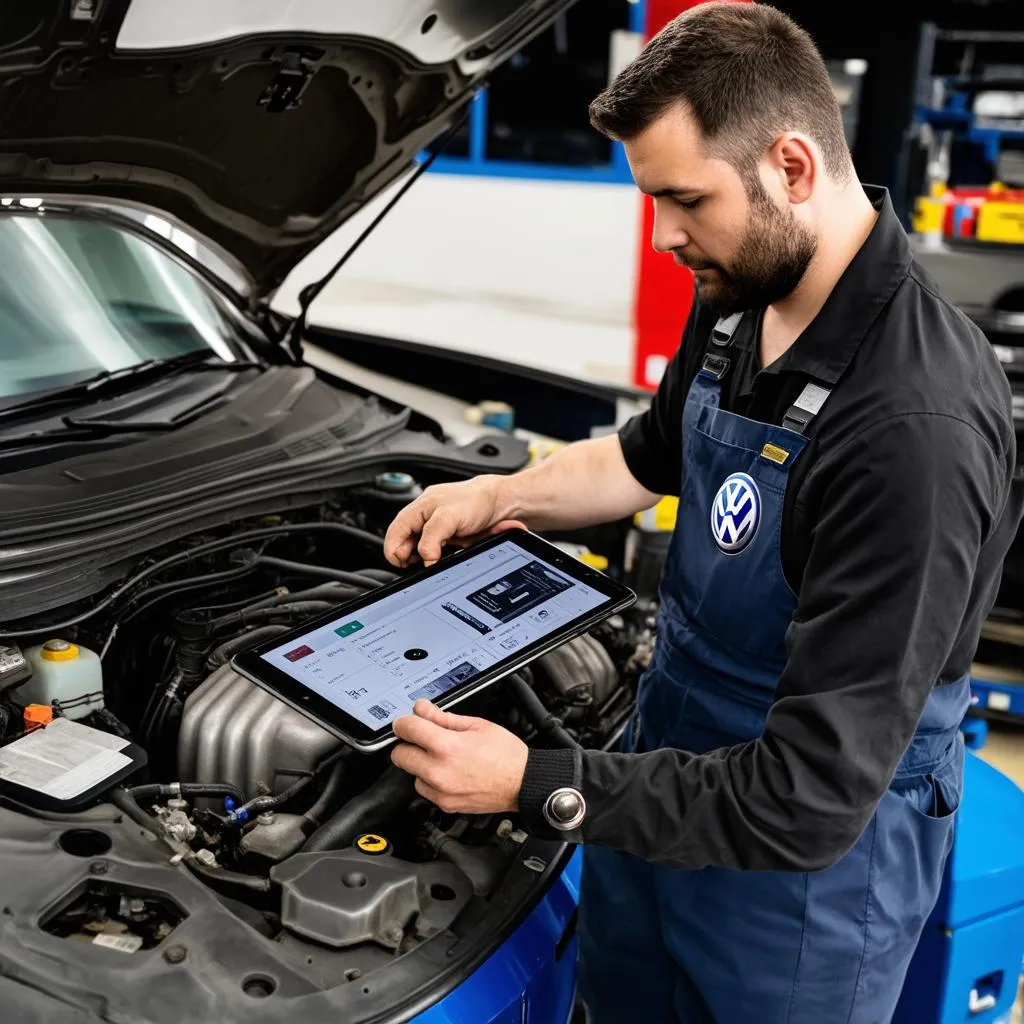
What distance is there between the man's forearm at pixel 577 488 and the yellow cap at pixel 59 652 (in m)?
0.63

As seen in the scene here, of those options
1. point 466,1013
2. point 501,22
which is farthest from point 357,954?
point 501,22

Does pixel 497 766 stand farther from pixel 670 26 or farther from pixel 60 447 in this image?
pixel 60 447

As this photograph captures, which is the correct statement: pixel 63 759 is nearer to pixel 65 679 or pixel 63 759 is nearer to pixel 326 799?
pixel 65 679

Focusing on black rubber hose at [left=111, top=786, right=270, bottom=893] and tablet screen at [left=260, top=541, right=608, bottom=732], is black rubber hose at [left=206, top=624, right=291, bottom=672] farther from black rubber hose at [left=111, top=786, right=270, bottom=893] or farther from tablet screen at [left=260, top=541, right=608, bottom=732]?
black rubber hose at [left=111, top=786, right=270, bottom=893]

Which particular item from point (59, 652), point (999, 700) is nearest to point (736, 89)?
point (59, 652)

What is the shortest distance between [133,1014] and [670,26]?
1.15 metres

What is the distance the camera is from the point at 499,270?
8.49m

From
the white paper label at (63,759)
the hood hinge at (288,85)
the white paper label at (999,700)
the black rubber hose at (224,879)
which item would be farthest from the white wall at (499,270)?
the black rubber hose at (224,879)

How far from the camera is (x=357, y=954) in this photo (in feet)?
4.06

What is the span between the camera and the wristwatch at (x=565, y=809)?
1.19 m

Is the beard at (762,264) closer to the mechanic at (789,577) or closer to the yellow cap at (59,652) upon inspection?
Answer: the mechanic at (789,577)

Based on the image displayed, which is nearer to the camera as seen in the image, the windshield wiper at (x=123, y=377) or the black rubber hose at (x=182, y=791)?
the black rubber hose at (x=182, y=791)

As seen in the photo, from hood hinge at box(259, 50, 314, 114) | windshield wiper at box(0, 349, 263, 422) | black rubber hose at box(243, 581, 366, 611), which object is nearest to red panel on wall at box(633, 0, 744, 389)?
windshield wiper at box(0, 349, 263, 422)

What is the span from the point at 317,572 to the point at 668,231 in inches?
34.5
